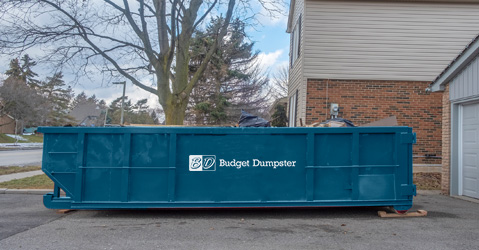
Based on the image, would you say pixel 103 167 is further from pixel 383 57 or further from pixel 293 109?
pixel 383 57

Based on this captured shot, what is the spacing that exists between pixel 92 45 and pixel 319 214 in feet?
33.4

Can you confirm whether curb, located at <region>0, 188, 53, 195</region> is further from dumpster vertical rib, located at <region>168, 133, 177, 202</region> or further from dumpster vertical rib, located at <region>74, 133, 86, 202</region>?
dumpster vertical rib, located at <region>168, 133, 177, 202</region>

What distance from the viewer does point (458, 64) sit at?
826cm

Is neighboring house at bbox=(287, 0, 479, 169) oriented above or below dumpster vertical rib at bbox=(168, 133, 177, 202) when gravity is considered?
above

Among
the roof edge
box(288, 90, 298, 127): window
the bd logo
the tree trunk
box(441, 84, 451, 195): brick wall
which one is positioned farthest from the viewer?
box(288, 90, 298, 127): window

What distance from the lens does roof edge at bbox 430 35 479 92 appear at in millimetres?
7797

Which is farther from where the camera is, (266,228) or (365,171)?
(365,171)

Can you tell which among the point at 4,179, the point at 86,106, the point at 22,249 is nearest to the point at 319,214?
the point at 22,249

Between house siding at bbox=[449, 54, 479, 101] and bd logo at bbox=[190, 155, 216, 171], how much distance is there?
20.0ft

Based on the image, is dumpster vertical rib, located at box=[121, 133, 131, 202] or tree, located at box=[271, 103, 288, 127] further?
tree, located at box=[271, 103, 288, 127]

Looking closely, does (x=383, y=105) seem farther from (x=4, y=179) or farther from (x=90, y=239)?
(x=4, y=179)

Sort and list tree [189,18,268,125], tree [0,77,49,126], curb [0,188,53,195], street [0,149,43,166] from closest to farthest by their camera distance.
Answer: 1. curb [0,188,53,195]
2. street [0,149,43,166]
3. tree [189,18,268,125]
4. tree [0,77,49,126]

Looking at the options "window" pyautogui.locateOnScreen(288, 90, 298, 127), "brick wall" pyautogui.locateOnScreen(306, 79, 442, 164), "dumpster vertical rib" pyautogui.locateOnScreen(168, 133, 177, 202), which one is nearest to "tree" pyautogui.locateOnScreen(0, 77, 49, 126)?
"window" pyautogui.locateOnScreen(288, 90, 298, 127)

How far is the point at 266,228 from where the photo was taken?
18.7ft
